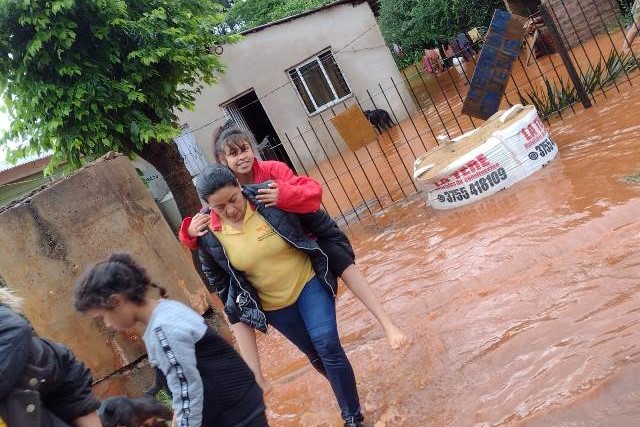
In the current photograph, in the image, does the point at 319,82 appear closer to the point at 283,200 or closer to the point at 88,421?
the point at 283,200

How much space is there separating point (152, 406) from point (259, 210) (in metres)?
0.98

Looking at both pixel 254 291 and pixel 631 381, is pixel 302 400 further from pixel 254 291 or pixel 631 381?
pixel 631 381

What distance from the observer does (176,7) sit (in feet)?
24.8

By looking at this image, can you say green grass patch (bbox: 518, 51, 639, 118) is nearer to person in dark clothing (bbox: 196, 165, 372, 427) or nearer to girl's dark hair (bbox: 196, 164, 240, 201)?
person in dark clothing (bbox: 196, 165, 372, 427)

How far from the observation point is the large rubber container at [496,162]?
5.52 meters

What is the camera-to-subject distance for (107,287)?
211cm

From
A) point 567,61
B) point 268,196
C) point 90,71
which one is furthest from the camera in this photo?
point 567,61

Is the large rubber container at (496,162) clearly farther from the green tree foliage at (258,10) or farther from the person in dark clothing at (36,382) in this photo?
the green tree foliage at (258,10)

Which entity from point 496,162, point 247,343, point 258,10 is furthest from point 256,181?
point 258,10

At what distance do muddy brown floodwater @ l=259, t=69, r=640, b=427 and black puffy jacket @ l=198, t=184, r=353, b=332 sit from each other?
0.92 meters

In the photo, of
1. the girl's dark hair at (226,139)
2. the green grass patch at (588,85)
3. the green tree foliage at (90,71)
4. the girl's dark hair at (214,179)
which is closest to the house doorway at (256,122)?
the green tree foliage at (90,71)

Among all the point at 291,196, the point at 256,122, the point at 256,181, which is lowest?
the point at 291,196

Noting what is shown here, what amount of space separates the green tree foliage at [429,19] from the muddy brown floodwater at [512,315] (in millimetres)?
17073

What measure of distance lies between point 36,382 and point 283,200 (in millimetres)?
1279
